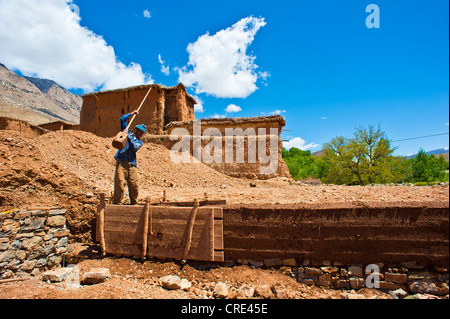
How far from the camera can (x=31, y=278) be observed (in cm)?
412

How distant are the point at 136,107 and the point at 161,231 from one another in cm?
1669

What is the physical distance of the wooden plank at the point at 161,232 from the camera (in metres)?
3.94

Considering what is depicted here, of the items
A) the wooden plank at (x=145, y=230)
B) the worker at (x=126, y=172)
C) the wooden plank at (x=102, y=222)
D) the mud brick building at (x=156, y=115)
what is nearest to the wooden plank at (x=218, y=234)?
the wooden plank at (x=145, y=230)

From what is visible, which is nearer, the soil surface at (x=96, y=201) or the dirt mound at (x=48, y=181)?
the soil surface at (x=96, y=201)

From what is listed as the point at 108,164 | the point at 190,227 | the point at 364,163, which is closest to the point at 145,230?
the point at 190,227

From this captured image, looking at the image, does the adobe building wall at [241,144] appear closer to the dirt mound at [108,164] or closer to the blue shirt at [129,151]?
the dirt mound at [108,164]

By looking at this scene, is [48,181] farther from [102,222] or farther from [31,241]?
[102,222]

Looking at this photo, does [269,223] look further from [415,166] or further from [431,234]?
[415,166]

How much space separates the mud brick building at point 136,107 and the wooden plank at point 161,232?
1474 centimetres

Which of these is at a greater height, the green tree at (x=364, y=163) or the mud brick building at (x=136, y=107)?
the mud brick building at (x=136, y=107)

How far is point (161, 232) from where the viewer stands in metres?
4.16
